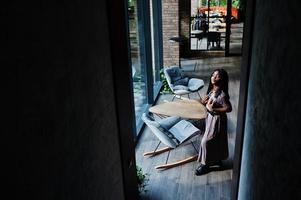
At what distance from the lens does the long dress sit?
4168mm

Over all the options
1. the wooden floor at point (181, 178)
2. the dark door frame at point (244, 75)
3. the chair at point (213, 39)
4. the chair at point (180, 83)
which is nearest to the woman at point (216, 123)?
the wooden floor at point (181, 178)

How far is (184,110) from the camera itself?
5.59 m

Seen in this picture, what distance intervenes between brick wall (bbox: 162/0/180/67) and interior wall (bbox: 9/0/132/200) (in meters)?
6.50

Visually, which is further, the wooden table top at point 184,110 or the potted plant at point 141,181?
the wooden table top at point 184,110

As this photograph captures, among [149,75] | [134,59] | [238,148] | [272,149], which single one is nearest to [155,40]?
[149,75]

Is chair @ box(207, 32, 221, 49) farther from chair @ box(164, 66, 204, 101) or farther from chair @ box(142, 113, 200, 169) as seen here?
chair @ box(142, 113, 200, 169)

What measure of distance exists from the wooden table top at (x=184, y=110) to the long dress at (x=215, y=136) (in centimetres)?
88

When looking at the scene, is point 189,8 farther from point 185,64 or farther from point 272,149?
point 272,149

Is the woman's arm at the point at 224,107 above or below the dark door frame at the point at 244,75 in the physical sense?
below

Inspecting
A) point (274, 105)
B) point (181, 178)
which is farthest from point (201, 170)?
point (274, 105)

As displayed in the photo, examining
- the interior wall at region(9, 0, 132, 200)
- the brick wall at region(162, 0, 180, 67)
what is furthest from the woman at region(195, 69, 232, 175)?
the brick wall at region(162, 0, 180, 67)

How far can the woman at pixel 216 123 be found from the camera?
13.5ft

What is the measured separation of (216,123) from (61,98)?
320cm

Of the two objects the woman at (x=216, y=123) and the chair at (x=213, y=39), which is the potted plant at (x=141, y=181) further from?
the chair at (x=213, y=39)
